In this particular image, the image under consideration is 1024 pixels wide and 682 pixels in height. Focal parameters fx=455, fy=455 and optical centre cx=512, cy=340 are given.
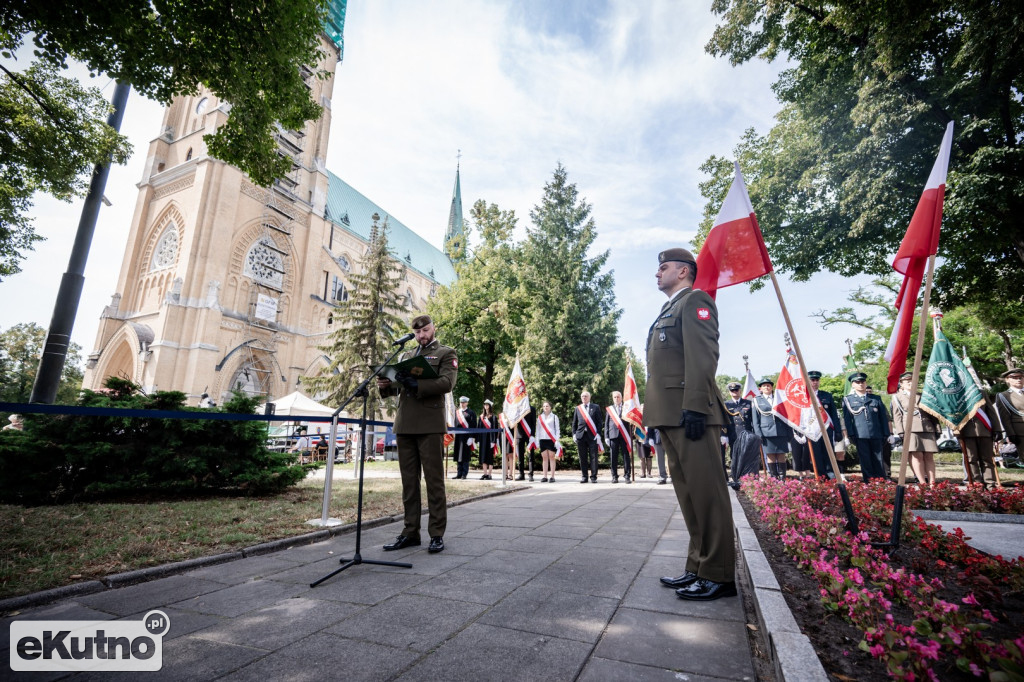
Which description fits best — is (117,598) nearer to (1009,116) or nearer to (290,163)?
(290,163)

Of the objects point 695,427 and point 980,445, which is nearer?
point 695,427

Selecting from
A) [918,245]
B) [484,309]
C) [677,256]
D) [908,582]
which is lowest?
[908,582]

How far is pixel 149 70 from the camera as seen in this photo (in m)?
6.77

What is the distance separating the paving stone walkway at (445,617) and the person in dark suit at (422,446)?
0.92ft

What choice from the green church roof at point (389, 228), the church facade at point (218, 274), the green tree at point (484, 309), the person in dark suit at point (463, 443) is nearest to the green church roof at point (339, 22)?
the church facade at point (218, 274)

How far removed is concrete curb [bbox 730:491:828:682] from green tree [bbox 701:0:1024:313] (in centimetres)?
1197

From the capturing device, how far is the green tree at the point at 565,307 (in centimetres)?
2234

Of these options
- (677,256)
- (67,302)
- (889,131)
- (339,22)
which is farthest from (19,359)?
(889,131)

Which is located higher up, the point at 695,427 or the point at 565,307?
the point at 565,307

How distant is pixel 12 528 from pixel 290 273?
32.0 meters

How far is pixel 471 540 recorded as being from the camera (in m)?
4.79

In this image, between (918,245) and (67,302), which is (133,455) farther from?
(918,245)

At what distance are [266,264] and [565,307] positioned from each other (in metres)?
22.0

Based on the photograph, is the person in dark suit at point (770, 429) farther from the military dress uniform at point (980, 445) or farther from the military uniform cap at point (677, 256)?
the military uniform cap at point (677, 256)
